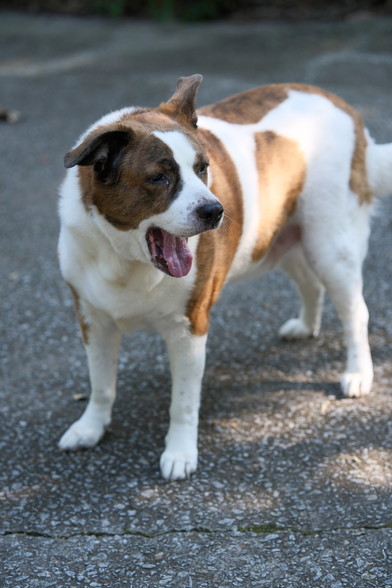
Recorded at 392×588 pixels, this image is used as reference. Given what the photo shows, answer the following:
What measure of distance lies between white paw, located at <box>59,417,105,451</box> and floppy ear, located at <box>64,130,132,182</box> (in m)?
1.21

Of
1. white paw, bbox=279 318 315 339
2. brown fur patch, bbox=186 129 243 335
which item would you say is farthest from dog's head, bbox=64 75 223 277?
white paw, bbox=279 318 315 339

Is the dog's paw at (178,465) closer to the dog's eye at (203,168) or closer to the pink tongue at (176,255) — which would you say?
the pink tongue at (176,255)

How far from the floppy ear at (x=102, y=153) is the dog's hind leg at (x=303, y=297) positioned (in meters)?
1.37

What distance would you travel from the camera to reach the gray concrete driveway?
9.65 ft

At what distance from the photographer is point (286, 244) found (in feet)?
13.1

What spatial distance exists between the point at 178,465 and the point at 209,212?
116cm

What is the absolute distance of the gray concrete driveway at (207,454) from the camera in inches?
116

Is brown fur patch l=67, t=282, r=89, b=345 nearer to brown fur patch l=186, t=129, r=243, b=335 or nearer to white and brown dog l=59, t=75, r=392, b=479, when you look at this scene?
white and brown dog l=59, t=75, r=392, b=479

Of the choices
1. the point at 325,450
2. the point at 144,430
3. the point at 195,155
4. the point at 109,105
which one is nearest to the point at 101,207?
the point at 195,155

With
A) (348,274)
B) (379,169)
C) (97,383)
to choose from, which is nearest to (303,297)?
(348,274)

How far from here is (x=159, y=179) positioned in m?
2.89

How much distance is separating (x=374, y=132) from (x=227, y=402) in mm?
4097

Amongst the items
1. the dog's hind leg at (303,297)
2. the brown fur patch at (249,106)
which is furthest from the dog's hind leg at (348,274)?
the brown fur patch at (249,106)

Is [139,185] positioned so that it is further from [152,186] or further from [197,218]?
[197,218]
